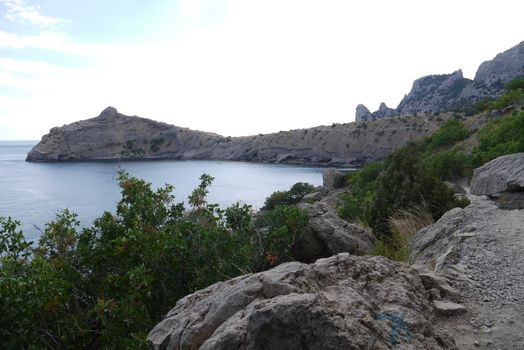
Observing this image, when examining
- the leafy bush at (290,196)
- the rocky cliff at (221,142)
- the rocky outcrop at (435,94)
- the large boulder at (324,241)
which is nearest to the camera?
the large boulder at (324,241)

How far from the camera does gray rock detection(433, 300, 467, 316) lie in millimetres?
4977

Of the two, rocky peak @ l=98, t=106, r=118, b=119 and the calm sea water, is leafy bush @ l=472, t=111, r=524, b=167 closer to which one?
the calm sea water

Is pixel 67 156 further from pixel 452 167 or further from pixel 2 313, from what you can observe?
pixel 2 313

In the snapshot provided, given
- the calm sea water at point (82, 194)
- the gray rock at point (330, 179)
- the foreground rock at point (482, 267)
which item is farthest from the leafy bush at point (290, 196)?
the foreground rock at point (482, 267)

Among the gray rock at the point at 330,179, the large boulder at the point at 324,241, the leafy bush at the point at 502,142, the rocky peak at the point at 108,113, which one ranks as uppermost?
the rocky peak at the point at 108,113

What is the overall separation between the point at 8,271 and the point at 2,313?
74 cm

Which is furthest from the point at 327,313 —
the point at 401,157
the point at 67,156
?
the point at 67,156

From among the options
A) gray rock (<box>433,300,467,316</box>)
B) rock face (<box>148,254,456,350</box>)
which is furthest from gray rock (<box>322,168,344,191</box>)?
rock face (<box>148,254,456,350</box>)

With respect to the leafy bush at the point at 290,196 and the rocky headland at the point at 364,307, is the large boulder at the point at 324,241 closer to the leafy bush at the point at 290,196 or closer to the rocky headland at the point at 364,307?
the rocky headland at the point at 364,307

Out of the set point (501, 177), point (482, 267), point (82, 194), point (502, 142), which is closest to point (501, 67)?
point (82, 194)

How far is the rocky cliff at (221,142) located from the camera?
113 m

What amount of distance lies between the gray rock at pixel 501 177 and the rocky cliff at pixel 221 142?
96.5m

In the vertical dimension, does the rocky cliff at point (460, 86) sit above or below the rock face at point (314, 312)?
above

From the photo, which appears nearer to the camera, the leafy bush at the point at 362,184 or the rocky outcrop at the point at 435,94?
the leafy bush at the point at 362,184
